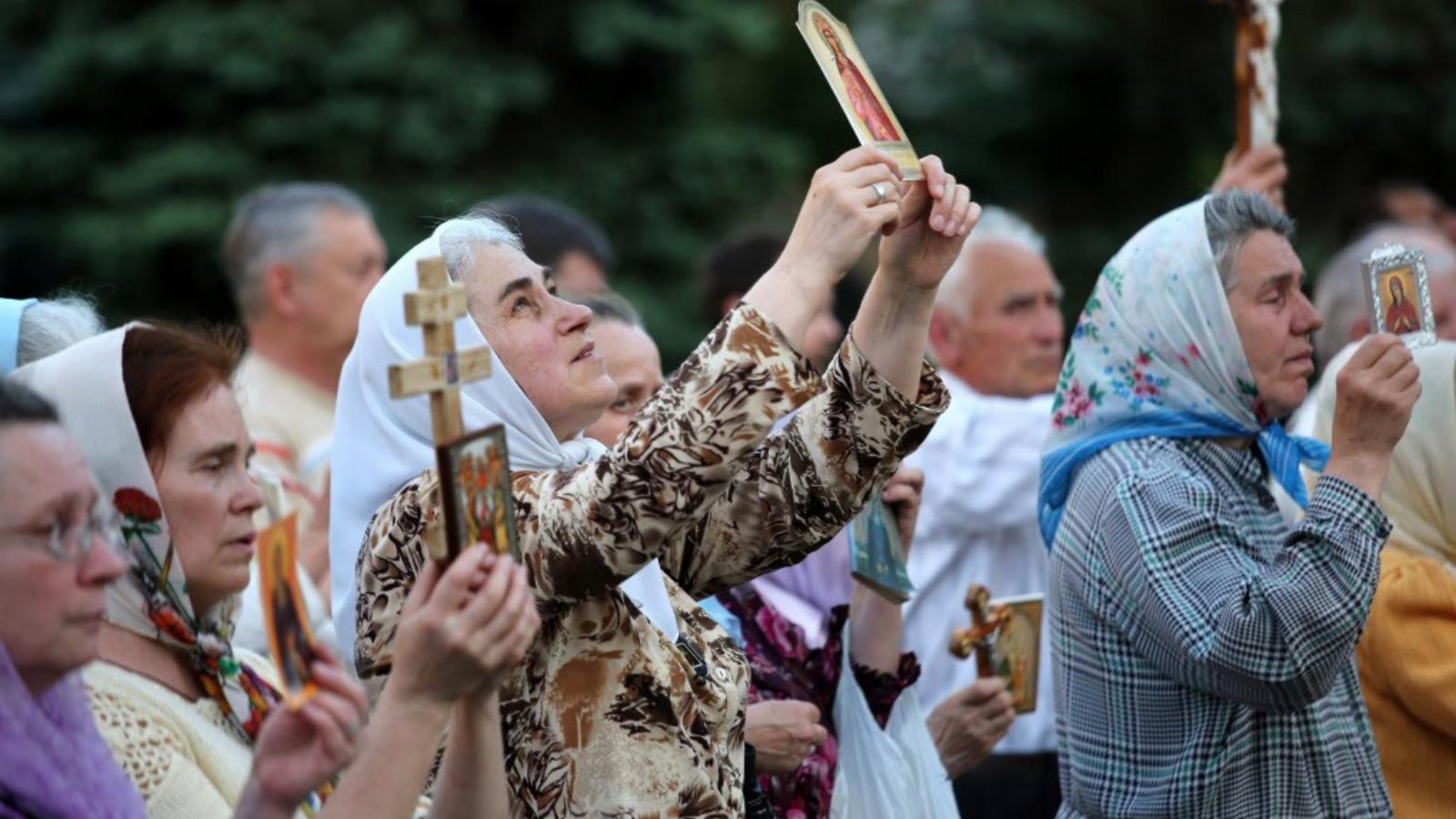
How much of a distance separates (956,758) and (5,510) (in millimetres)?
2659

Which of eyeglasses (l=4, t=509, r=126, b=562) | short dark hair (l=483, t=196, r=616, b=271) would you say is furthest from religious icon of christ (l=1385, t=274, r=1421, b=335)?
short dark hair (l=483, t=196, r=616, b=271)

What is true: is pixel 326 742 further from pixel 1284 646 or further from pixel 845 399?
pixel 1284 646

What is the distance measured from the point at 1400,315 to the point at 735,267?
3.00 meters

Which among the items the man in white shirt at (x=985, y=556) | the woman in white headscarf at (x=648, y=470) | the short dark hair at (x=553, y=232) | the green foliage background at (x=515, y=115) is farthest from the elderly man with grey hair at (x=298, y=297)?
the woman in white headscarf at (x=648, y=470)

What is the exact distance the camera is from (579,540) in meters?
2.78

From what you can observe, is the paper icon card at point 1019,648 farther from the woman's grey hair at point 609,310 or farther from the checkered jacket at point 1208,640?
the woman's grey hair at point 609,310

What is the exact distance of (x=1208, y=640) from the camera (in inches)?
136

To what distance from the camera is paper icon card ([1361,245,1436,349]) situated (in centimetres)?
380

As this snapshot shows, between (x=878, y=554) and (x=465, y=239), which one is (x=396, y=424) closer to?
(x=465, y=239)

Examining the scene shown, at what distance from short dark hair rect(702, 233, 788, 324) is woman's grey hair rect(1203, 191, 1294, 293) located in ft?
8.12

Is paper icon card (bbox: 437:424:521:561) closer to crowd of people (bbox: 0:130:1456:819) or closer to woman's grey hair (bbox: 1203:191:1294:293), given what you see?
crowd of people (bbox: 0:130:1456:819)

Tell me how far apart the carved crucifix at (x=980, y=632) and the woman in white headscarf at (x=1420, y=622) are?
2.88 ft

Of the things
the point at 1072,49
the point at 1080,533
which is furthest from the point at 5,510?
the point at 1072,49

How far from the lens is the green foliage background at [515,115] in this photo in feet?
32.4
